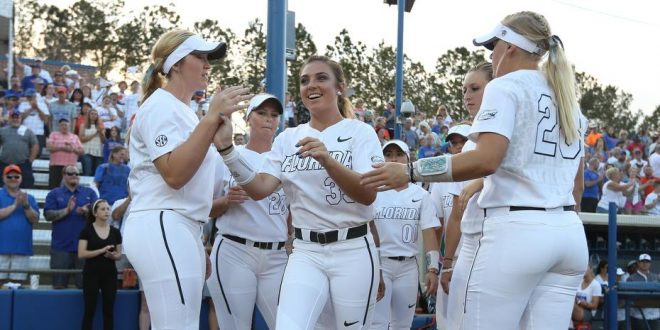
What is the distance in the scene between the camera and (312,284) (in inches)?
210

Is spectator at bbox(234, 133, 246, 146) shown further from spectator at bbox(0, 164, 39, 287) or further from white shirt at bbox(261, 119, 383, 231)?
white shirt at bbox(261, 119, 383, 231)

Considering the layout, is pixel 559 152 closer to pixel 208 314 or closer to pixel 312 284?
pixel 312 284

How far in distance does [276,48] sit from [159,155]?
3615 millimetres

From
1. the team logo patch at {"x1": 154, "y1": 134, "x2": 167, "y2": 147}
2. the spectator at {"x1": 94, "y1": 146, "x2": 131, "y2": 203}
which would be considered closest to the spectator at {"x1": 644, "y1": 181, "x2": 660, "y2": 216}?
the spectator at {"x1": 94, "y1": 146, "x2": 131, "y2": 203}

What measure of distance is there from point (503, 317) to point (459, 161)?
794mm

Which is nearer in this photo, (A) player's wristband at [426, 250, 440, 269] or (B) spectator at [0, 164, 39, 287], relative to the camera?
(A) player's wristband at [426, 250, 440, 269]

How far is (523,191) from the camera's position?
436 cm

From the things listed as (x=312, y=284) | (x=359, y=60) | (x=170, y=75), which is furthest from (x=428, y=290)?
(x=359, y=60)

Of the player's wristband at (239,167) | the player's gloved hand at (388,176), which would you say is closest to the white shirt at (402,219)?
the player's wristband at (239,167)

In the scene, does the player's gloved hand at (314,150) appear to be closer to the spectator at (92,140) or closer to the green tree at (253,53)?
the spectator at (92,140)

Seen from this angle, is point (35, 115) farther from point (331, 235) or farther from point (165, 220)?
point (165, 220)

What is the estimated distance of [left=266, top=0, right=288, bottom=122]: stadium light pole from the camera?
822cm

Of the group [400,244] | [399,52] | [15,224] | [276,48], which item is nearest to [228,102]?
[276,48]

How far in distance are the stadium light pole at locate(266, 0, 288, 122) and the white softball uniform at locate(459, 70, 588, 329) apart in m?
4.01
